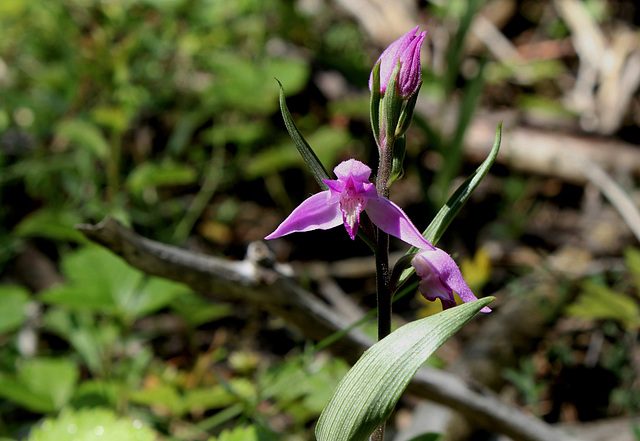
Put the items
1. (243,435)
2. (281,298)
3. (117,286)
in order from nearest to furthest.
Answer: (243,435) < (281,298) < (117,286)

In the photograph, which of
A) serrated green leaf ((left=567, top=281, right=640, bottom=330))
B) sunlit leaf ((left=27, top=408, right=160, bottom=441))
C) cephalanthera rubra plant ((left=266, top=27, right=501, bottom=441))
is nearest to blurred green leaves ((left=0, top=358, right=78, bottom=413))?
sunlit leaf ((left=27, top=408, right=160, bottom=441))

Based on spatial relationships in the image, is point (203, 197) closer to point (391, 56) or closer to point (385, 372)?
point (391, 56)

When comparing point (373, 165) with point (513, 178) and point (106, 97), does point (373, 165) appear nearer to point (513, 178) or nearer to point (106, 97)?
point (513, 178)

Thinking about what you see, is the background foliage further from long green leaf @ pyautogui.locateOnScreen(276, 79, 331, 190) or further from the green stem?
long green leaf @ pyautogui.locateOnScreen(276, 79, 331, 190)

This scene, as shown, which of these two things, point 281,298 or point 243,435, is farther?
point 281,298

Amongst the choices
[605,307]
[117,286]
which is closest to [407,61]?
[117,286]

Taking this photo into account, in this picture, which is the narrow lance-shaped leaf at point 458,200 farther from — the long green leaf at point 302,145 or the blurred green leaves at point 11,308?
the blurred green leaves at point 11,308
